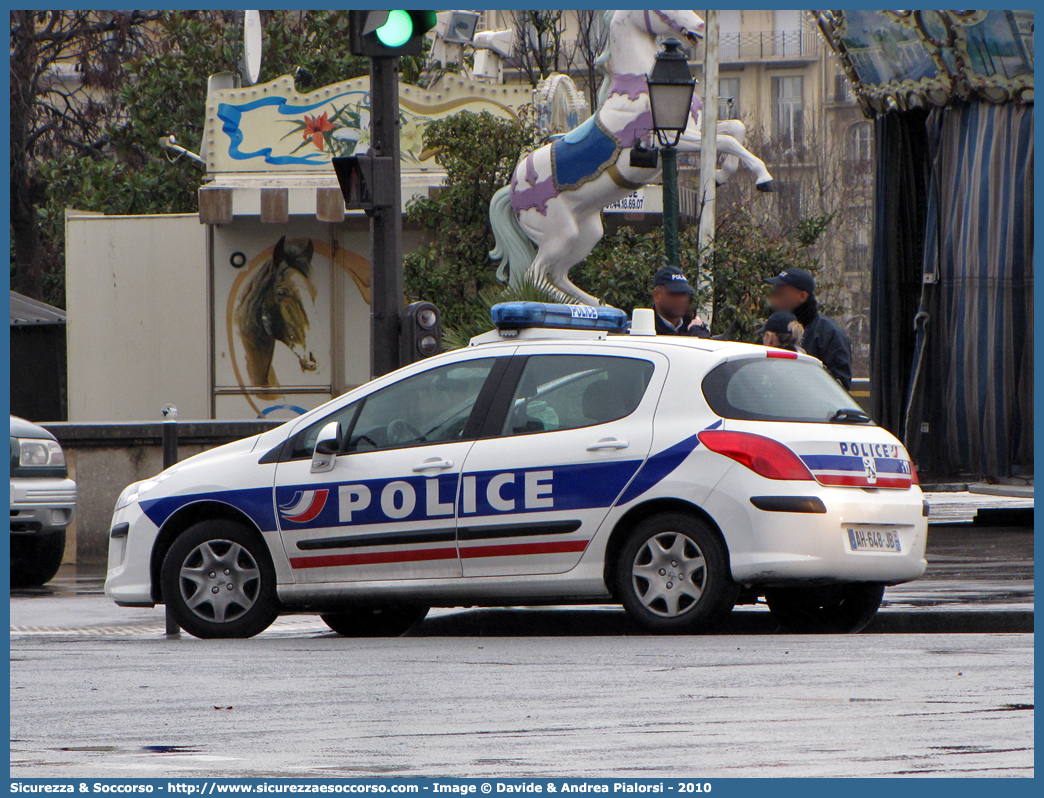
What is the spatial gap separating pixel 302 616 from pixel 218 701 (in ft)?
14.8

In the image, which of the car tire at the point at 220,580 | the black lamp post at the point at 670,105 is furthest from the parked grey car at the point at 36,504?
the black lamp post at the point at 670,105

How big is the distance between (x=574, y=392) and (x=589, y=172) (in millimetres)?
9046

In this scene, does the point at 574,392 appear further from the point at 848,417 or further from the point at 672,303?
the point at 672,303

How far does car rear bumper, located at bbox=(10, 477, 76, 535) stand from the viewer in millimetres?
11914


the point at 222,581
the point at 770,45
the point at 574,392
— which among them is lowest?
the point at 222,581

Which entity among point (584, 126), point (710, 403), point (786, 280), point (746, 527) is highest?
point (584, 126)

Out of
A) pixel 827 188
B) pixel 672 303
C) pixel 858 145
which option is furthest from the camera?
pixel 858 145

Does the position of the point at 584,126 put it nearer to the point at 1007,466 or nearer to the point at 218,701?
the point at 1007,466

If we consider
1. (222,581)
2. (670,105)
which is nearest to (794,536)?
(222,581)

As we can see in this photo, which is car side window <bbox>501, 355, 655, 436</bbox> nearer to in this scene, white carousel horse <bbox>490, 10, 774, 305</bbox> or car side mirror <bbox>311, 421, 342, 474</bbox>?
car side mirror <bbox>311, 421, 342, 474</bbox>

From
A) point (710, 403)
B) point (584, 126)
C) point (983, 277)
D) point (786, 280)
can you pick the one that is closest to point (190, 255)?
point (584, 126)

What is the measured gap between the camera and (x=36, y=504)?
39.3 ft

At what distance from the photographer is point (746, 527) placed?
7.39 meters

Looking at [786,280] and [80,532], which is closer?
[786,280]
